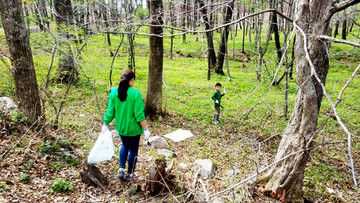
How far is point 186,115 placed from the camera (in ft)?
27.3

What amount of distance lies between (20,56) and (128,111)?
105 inches

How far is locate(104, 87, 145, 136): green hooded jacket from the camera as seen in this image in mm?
3689

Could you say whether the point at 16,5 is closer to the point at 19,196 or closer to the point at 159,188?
the point at 19,196

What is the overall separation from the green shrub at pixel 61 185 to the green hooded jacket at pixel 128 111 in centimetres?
117

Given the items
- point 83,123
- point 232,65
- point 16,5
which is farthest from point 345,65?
point 16,5

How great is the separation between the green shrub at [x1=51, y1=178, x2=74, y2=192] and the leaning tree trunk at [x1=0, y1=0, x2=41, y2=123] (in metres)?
1.90

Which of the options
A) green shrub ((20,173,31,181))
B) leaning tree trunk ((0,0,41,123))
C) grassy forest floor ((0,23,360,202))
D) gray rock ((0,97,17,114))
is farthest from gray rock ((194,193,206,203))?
gray rock ((0,97,17,114))

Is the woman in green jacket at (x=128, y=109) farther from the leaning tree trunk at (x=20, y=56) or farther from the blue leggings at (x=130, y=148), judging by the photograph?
the leaning tree trunk at (x=20, y=56)

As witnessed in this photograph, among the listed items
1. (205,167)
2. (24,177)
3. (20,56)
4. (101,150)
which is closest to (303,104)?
(205,167)

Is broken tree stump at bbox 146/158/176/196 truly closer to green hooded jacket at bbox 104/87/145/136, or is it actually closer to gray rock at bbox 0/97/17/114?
green hooded jacket at bbox 104/87/145/136

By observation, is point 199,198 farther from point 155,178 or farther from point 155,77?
point 155,77

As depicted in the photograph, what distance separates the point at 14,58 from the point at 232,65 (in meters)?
16.8

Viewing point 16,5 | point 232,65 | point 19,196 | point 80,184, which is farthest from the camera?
point 232,65

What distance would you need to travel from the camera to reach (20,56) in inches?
172
